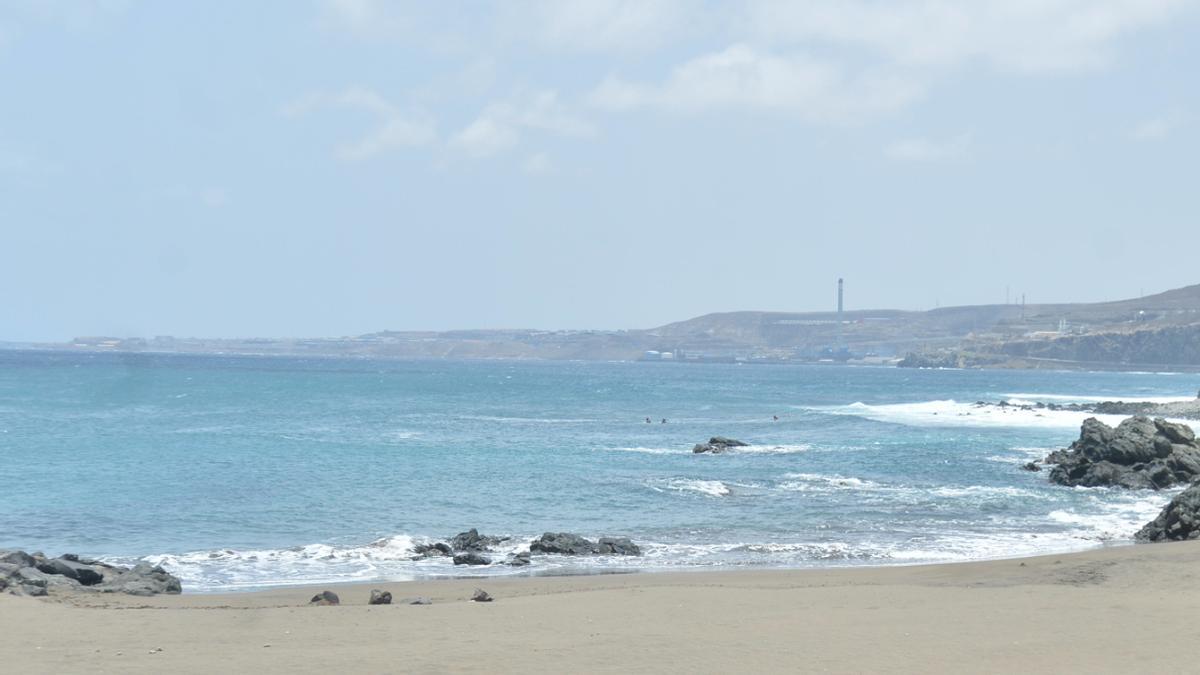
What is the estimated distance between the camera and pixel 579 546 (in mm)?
21109

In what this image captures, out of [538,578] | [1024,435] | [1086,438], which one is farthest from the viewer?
[1024,435]

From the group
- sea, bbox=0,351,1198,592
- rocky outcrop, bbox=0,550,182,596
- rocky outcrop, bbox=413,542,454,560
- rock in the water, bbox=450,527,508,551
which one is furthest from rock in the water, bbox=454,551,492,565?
rocky outcrop, bbox=0,550,182,596

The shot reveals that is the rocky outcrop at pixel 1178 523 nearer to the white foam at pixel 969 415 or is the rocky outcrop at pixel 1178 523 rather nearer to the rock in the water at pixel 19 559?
the rock in the water at pixel 19 559

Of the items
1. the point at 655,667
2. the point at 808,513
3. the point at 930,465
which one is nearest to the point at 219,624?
the point at 655,667

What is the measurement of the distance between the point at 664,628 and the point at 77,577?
9.31 metres

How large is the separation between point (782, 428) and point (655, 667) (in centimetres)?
4703

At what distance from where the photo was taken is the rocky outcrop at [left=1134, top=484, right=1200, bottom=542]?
21359 mm

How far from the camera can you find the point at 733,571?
19.0 meters

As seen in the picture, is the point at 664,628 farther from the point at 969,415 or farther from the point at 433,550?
the point at 969,415

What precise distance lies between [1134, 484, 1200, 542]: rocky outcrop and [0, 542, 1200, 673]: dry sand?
4.99 meters

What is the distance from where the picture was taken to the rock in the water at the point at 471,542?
70.9 ft

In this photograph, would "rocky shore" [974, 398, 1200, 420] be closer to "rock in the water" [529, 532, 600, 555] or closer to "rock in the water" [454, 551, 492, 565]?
"rock in the water" [529, 532, 600, 555]

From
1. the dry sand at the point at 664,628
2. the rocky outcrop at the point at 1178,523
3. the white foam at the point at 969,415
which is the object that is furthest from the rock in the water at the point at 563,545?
the white foam at the point at 969,415

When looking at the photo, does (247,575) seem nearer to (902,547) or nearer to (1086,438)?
(902,547)
